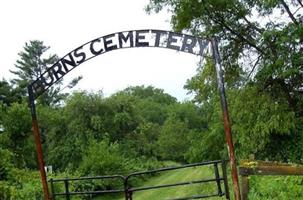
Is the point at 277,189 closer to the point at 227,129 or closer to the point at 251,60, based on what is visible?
A: the point at 227,129

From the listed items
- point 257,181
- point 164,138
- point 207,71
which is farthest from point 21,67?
point 257,181

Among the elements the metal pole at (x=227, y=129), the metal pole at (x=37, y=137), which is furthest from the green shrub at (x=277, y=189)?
the metal pole at (x=37, y=137)

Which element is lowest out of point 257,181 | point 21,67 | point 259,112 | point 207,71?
point 257,181

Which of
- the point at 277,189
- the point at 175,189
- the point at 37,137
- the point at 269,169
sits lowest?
the point at 175,189

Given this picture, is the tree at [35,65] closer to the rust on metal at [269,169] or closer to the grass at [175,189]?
the grass at [175,189]

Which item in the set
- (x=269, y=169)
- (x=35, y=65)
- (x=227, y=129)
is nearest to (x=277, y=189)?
(x=269, y=169)

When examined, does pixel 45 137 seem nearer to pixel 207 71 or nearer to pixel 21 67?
pixel 21 67

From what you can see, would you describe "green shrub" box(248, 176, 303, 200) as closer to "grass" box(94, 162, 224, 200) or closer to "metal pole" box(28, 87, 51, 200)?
"metal pole" box(28, 87, 51, 200)

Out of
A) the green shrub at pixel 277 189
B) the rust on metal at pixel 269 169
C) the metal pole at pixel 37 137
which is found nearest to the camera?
the rust on metal at pixel 269 169

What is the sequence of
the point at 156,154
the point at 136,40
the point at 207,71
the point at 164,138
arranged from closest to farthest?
the point at 136,40, the point at 207,71, the point at 156,154, the point at 164,138

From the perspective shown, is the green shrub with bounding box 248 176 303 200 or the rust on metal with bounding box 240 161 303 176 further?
the green shrub with bounding box 248 176 303 200

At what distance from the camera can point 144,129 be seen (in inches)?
1793

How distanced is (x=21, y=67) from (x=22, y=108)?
26.5m

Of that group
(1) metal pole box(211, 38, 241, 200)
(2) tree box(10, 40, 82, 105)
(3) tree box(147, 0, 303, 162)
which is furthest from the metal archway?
(2) tree box(10, 40, 82, 105)
